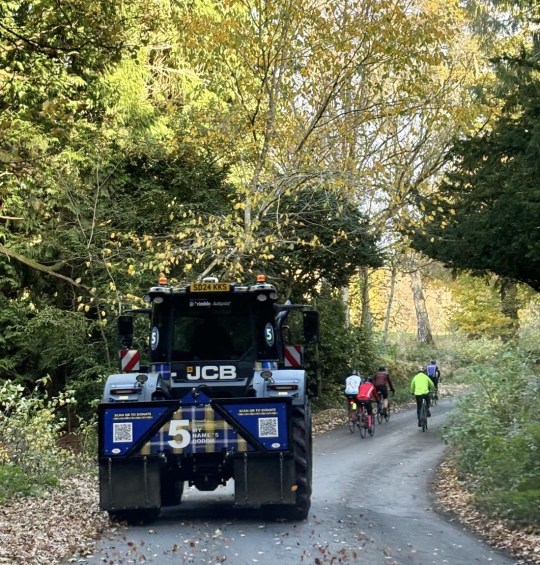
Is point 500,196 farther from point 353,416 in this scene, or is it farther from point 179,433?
point 179,433

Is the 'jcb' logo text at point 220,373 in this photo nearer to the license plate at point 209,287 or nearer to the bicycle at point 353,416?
the license plate at point 209,287

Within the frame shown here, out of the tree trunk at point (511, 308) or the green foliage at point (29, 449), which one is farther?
the tree trunk at point (511, 308)

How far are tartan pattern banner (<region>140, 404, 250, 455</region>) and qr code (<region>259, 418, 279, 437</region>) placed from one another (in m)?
0.24

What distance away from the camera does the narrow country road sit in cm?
802

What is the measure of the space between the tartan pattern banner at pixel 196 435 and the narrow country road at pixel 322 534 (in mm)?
941

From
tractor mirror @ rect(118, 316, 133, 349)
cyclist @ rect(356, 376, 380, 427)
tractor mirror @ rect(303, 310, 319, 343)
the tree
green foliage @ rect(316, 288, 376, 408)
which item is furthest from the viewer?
green foliage @ rect(316, 288, 376, 408)

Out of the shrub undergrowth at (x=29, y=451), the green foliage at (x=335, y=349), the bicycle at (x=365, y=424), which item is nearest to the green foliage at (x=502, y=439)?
the bicycle at (x=365, y=424)

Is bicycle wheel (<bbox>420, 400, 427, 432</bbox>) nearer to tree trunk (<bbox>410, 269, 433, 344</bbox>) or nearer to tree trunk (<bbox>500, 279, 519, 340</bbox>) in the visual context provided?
tree trunk (<bbox>500, 279, 519, 340</bbox>)

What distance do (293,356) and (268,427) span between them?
6.70ft

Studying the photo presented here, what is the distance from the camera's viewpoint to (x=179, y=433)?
32.0 ft

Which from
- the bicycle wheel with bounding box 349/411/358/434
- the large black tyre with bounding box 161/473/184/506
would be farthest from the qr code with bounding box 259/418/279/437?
the bicycle wheel with bounding box 349/411/358/434

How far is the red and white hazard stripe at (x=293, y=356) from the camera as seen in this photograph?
11.6 m

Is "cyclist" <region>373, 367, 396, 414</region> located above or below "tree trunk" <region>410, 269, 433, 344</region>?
below

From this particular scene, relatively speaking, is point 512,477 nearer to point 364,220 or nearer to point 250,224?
point 250,224
